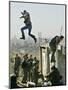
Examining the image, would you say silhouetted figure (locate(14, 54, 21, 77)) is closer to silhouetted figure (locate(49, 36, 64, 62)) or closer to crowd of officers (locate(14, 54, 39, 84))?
crowd of officers (locate(14, 54, 39, 84))

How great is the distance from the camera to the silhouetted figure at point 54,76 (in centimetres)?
208

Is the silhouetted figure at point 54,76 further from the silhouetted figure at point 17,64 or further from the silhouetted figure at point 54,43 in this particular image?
the silhouetted figure at point 17,64

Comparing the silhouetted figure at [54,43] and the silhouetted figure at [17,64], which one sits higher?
the silhouetted figure at [54,43]

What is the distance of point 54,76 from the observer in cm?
208

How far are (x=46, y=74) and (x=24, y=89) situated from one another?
8.2 inches

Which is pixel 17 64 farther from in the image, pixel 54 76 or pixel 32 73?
pixel 54 76

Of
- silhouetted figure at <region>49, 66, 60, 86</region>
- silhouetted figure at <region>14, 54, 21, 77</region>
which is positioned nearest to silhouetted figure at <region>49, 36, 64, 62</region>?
silhouetted figure at <region>49, 66, 60, 86</region>

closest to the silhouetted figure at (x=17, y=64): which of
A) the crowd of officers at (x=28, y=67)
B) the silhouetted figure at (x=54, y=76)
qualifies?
the crowd of officers at (x=28, y=67)

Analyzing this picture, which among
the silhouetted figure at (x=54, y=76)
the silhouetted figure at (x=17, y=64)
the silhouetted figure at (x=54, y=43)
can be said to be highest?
the silhouetted figure at (x=54, y=43)

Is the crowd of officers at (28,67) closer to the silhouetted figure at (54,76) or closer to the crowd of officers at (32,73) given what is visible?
the crowd of officers at (32,73)

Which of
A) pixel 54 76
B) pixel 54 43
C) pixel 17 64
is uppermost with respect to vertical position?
pixel 54 43

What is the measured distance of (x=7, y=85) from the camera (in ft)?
6.54

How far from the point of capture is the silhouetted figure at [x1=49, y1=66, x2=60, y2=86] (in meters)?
2.08

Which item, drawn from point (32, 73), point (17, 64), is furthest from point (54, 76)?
point (17, 64)
